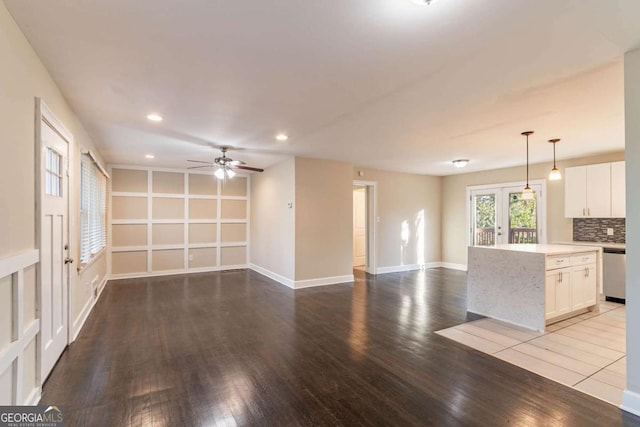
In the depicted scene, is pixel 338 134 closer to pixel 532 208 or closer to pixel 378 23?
pixel 378 23

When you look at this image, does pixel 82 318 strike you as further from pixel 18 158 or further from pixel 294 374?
pixel 294 374

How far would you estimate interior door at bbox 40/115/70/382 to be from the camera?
7.95 ft

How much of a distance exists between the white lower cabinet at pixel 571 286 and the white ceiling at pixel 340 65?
1789 millimetres

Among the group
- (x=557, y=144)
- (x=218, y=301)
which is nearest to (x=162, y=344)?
(x=218, y=301)

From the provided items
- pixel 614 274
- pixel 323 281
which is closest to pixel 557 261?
pixel 614 274

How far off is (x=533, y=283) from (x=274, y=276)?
15.3 feet

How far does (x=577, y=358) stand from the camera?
293 centimetres

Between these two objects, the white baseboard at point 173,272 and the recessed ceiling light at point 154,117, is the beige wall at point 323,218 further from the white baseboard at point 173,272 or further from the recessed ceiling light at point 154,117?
the white baseboard at point 173,272

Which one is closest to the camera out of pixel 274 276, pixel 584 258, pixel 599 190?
pixel 584 258

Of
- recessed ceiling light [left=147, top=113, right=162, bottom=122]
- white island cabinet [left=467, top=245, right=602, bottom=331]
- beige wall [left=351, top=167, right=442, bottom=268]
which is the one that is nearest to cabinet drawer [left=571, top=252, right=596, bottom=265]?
white island cabinet [left=467, top=245, right=602, bottom=331]

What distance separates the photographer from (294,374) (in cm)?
264

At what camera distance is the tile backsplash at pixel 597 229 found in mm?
5344

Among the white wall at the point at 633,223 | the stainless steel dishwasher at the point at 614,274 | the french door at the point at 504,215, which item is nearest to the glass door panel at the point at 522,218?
the french door at the point at 504,215

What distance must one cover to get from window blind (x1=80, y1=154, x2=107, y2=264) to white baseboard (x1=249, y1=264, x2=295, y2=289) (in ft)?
10.6
